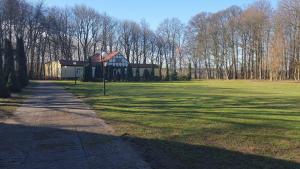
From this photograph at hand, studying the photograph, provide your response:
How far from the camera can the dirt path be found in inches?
312

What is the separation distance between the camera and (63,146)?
9.78 m

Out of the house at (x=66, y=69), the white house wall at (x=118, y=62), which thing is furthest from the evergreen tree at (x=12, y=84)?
the white house wall at (x=118, y=62)

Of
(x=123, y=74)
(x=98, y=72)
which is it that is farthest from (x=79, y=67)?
(x=98, y=72)

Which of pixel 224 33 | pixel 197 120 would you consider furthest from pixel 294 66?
pixel 197 120

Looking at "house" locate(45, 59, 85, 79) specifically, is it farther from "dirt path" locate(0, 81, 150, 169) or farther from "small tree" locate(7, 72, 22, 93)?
"dirt path" locate(0, 81, 150, 169)

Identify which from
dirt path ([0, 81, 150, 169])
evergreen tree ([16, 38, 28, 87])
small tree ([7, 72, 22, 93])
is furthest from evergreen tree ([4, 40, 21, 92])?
dirt path ([0, 81, 150, 169])

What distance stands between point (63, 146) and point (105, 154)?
140cm

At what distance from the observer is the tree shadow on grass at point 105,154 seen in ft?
25.3

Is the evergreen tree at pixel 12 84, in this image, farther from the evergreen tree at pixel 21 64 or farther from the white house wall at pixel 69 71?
the white house wall at pixel 69 71

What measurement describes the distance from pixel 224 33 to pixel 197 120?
85.1m

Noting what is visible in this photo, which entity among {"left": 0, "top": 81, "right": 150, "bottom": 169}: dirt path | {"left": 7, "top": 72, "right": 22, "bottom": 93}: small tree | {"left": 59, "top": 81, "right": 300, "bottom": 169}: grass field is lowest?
{"left": 0, "top": 81, "right": 150, "bottom": 169}: dirt path

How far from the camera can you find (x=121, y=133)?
38.0 ft

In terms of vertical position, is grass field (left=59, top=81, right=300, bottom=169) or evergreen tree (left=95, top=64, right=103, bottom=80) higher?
evergreen tree (left=95, top=64, right=103, bottom=80)

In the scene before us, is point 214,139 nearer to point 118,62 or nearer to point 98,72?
point 98,72
